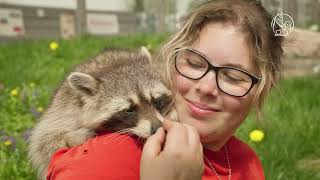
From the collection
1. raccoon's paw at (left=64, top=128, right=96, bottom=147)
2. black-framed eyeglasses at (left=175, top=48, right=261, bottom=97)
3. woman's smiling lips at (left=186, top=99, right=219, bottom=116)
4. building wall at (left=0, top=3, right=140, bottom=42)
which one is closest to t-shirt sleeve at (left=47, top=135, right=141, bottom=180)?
woman's smiling lips at (left=186, top=99, right=219, bottom=116)

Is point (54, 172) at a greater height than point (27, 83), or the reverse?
point (54, 172)

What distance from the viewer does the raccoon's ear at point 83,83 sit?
284 centimetres

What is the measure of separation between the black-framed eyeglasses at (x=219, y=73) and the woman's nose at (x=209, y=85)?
0.05ft

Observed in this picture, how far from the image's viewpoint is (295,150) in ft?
12.5

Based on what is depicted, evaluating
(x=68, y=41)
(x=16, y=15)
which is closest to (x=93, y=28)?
(x=16, y=15)

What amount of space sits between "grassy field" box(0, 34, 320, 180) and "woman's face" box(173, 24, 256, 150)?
633mm

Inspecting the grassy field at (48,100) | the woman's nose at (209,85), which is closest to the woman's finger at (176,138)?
the woman's nose at (209,85)

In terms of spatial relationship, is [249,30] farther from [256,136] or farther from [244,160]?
[256,136]

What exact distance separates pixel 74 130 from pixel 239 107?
0.91m

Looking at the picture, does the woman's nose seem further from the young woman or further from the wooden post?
the wooden post

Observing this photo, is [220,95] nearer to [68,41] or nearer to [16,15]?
[68,41]

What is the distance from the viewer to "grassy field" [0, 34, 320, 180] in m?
3.60

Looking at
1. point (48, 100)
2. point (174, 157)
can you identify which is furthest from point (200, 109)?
point (48, 100)

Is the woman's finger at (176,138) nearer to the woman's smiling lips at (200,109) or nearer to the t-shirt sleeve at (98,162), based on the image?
the t-shirt sleeve at (98,162)
